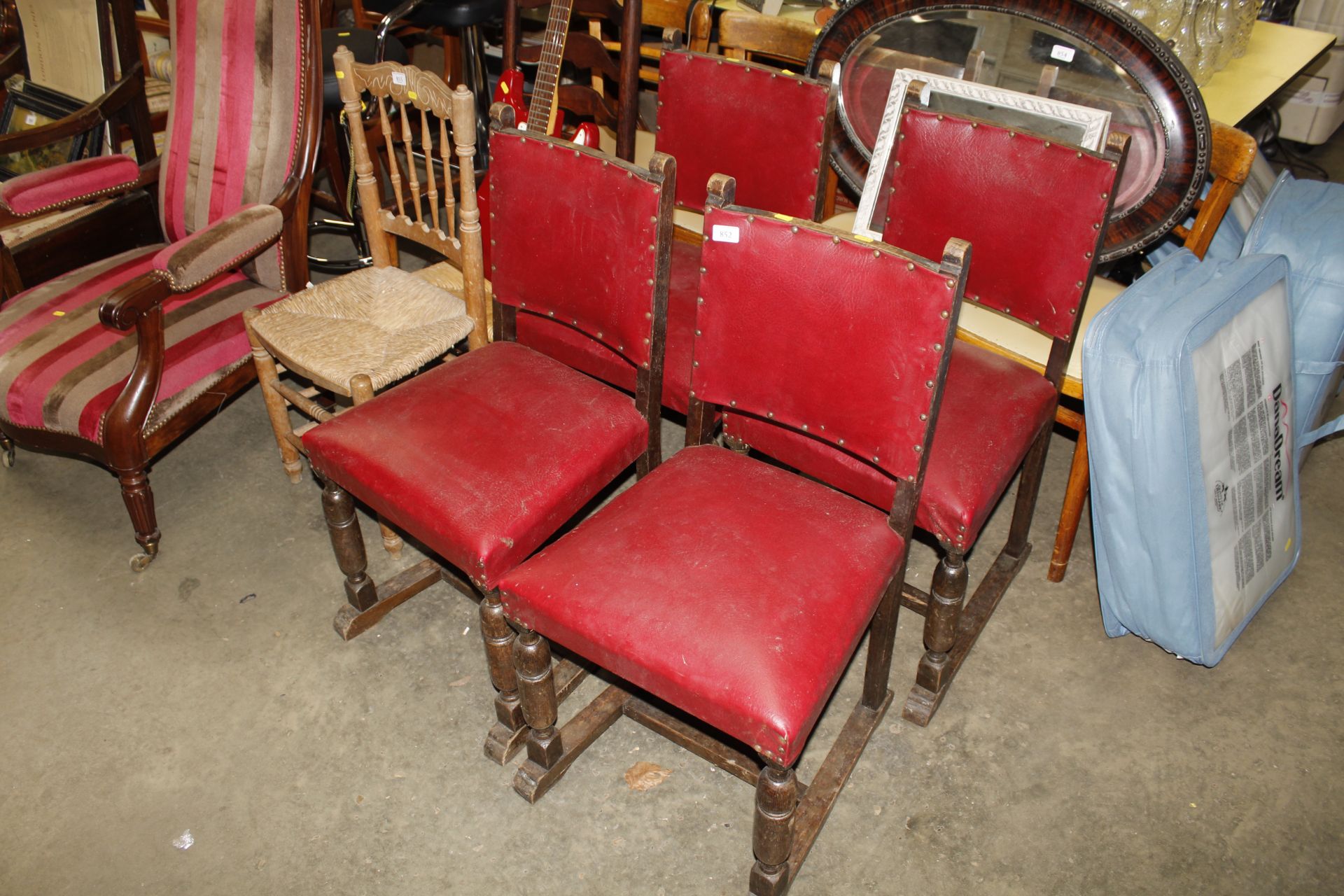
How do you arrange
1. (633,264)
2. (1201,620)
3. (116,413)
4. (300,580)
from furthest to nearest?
1. (300,580)
2. (116,413)
3. (1201,620)
4. (633,264)

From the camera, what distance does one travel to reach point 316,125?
229cm

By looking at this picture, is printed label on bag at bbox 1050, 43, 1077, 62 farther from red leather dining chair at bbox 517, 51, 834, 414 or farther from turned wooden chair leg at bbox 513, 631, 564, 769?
turned wooden chair leg at bbox 513, 631, 564, 769

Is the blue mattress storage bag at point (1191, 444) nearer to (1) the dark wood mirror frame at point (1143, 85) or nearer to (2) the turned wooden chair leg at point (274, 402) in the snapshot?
(1) the dark wood mirror frame at point (1143, 85)

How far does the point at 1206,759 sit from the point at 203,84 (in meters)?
2.76

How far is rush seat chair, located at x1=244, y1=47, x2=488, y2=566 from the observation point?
6.60 ft

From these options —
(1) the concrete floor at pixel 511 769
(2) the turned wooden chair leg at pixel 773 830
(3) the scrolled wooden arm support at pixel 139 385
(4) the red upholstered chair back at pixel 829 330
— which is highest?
(4) the red upholstered chair back at pixel 829 330

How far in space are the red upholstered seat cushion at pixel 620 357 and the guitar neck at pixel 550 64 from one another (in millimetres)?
694

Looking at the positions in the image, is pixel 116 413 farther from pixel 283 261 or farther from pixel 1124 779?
pixel 1124 779

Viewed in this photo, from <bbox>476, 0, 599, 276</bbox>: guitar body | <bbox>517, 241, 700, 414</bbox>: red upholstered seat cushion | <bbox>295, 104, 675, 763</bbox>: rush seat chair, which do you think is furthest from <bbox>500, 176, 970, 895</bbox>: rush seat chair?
<bbox>476, 0, 599, 276</bbox>: guitar body

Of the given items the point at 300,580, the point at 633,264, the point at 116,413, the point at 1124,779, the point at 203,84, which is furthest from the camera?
the point at 203,84

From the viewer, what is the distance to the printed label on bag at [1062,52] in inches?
72.9

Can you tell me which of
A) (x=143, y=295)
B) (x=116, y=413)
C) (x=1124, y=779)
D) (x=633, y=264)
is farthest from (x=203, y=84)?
(x=1124, y=779)

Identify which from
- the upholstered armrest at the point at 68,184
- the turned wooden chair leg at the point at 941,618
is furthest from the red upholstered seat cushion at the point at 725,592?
the upholstered armrest at the point at 68,184

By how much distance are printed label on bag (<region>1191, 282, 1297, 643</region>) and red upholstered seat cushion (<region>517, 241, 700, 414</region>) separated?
99cm
